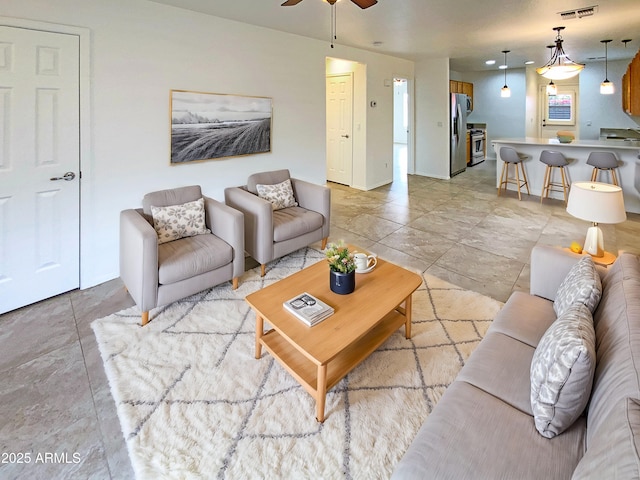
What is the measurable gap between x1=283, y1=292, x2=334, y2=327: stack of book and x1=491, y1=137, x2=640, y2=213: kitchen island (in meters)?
5.45

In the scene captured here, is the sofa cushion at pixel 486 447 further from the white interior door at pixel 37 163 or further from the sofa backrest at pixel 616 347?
the white interior door at pixel 37 163

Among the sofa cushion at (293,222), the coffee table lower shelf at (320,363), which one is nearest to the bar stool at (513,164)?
the sofa cushion at (293,222)

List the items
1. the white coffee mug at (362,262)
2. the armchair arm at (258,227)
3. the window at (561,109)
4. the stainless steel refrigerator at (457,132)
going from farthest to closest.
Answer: the window at (561,109) < the stainless steel refrigerator at (457,132) < the armchair arm at (258,227) < the white coffee mug at (362,262)

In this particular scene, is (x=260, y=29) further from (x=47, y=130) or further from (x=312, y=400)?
(x=312, y=400)

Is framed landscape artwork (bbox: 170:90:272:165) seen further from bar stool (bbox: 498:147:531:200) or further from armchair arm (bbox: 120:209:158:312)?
bar stool (bbox: 498:147:531:200)

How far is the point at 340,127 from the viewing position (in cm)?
693

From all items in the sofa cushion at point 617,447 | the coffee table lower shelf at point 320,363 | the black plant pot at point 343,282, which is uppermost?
the black plant pot at point 343,282

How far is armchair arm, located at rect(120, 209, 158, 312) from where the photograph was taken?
2391 millimetres

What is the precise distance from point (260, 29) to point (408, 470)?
441 centimetres

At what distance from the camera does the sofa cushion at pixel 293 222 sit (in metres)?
3.36

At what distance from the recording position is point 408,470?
1.07 meters

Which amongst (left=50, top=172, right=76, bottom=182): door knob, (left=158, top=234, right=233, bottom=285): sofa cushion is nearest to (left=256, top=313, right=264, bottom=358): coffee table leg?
(left=158, top=234, right=233, bottom=285): sofa cushion

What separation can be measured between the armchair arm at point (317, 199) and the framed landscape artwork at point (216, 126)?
2.66 feet

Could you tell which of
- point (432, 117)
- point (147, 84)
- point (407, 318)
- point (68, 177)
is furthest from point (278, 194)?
point (432, 117)
